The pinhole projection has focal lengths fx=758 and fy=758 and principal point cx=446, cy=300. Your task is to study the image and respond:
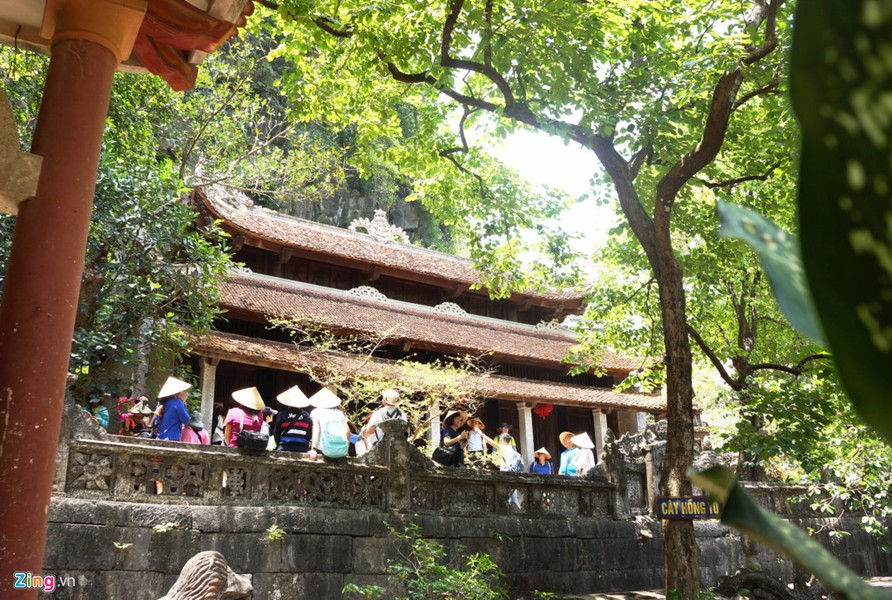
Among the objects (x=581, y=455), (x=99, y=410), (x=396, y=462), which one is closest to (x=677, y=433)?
(x=396, y=462)

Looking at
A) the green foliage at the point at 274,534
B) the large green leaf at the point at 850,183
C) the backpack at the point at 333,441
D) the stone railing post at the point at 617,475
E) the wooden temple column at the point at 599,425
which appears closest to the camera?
the large green leaf at the point at 850,183

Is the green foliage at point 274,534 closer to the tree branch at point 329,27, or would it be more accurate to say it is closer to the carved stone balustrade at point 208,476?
the carved stone balustrade at point 208,476

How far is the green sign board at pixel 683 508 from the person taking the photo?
7.12 meters

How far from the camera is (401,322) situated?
18.2m

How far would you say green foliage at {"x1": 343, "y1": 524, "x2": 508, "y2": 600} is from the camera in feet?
21.7

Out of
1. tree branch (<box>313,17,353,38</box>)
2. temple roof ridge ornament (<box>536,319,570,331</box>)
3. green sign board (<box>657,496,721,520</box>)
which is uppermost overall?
tree branch (<box>313,17,353,38</box>)

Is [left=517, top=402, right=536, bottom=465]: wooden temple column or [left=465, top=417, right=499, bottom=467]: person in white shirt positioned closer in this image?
[left=465, top=417, right=499, bottom=467]: person in white shirt

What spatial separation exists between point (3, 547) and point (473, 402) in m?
11.6

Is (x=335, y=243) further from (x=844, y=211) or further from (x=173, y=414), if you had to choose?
(x=844, y=211)

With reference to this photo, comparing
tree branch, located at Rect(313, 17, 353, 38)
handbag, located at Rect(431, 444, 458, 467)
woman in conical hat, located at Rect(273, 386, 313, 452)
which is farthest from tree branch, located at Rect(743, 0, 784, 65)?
woman in conical hat, located at Rect(273, 386, 313, 452)

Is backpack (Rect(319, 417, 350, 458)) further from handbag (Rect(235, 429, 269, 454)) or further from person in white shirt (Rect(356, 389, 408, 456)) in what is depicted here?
person in white shirt (Rect(356, 389, 408, 456))

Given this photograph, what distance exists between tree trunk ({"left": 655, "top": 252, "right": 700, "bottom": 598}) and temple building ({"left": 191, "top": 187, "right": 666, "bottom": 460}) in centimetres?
648

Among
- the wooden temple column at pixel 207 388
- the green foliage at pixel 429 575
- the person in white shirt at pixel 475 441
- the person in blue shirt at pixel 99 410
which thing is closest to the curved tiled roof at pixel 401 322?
the wooden temple column at pixel 207 388

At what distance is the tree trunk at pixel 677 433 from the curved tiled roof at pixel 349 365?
21.2 feet
